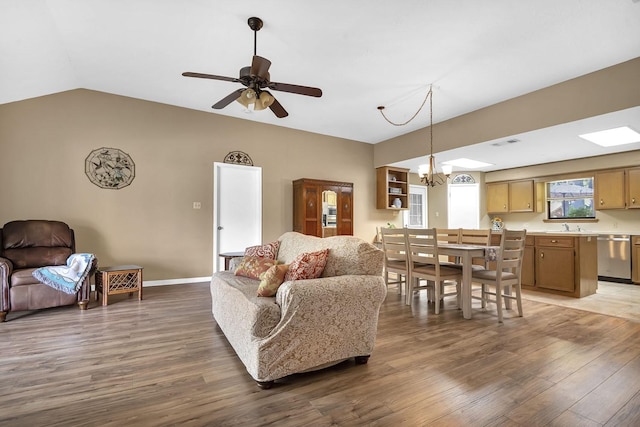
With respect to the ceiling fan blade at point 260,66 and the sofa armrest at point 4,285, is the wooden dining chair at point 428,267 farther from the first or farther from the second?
the sofa armrest at point 4,285

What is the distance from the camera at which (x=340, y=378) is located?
2.05 m

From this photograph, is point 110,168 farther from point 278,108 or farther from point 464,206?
point 464,206

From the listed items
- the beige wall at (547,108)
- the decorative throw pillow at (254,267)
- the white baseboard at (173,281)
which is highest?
the beige wall at (547,108)

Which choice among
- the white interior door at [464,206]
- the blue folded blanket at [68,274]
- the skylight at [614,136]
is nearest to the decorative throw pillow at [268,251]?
the blue folded blanket at [68,274]

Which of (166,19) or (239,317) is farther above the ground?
(166,19)

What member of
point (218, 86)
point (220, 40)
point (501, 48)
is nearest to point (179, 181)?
point (218, 86)

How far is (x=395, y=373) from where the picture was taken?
83.4 inches

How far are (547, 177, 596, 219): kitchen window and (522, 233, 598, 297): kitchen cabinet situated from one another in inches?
90.0

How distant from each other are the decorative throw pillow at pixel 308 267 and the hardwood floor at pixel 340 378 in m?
0.66

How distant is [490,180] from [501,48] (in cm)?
514

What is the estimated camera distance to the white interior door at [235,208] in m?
5.42

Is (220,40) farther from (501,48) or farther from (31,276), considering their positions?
(31,276)

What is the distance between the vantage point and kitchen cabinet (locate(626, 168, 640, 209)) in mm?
5469

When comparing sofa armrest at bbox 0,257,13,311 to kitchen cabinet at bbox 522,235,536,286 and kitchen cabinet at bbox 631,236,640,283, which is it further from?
kitchen cabinet at bbox 631,236,640,283
